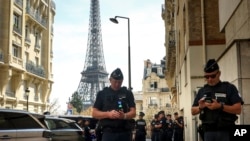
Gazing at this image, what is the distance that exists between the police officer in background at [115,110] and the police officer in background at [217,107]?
1.11 m

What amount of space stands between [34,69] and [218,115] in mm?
41709

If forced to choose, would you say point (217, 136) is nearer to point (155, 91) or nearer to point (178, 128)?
point (178, 128)

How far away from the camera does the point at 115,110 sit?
19.4ft

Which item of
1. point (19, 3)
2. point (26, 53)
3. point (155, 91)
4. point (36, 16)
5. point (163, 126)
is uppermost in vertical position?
point (19, 3)

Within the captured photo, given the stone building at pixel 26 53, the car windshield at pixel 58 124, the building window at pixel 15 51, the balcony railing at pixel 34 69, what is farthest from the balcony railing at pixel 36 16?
the car windshield at pixel 58 124

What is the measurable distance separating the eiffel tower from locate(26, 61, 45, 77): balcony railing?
5657 cm

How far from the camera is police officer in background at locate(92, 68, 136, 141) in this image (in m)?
5.91

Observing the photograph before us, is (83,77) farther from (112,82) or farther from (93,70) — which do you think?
(112,82)

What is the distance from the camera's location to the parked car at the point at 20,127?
9617 millimetres

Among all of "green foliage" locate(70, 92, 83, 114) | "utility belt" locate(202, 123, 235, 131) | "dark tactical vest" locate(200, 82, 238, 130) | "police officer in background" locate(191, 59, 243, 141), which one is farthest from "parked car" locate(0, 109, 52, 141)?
"green foliage" locate(70, 92, 83, 114)

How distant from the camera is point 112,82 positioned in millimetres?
6141

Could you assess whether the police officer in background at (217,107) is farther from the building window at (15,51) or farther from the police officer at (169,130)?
the building window at (15,51)

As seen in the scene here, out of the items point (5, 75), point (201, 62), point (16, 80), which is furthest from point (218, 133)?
point (16, 80)

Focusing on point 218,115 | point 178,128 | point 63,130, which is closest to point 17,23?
point 178,128
